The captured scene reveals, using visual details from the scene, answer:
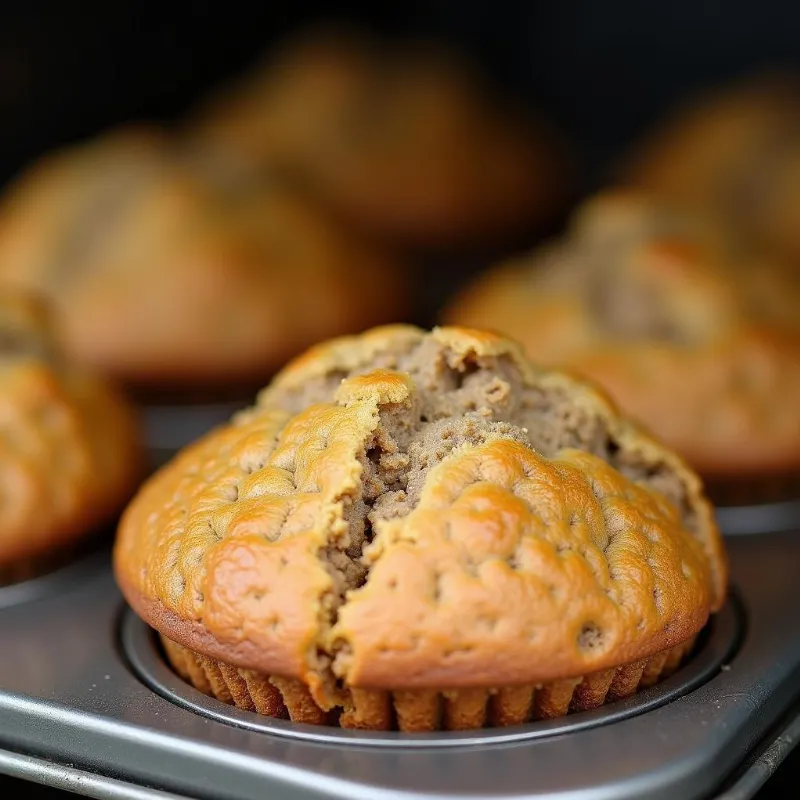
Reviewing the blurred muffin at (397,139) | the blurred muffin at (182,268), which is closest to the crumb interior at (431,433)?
the blurred muffin at (182,268)

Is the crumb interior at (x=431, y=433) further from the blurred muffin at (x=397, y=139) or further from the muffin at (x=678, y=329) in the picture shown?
the blurred muffin at (x=397, y=139)

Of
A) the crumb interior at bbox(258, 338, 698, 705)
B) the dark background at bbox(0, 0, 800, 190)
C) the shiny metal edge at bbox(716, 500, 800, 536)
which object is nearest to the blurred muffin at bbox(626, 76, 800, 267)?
the dark background at bbox(0, 0, 800, 190)

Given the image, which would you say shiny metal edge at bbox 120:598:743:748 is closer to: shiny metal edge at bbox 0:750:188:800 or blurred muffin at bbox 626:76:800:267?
shiny metal edge at bbox 0:750:188:800

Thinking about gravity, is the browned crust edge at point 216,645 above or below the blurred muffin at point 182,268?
below

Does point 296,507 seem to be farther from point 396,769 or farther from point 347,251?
point 347,251

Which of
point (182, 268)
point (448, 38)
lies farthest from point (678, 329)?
point (448, 38)

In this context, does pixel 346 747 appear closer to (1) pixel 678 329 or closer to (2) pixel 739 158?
(1) pixel 678 329
